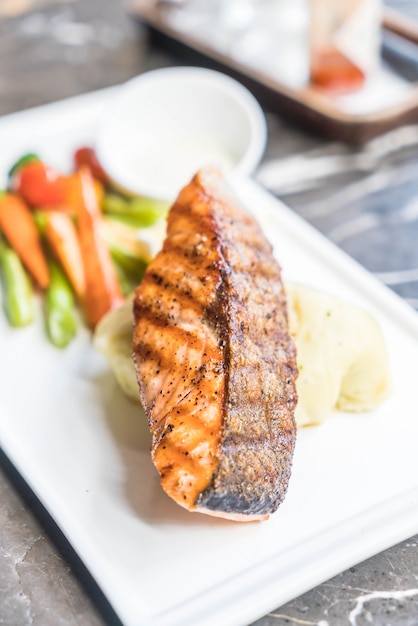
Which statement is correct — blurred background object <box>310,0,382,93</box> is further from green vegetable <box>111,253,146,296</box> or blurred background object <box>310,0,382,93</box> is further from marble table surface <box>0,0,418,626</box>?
green vegetable <box>111,253,146,296</box>

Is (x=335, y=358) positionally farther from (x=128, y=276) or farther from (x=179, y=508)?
(x=128, y=276)

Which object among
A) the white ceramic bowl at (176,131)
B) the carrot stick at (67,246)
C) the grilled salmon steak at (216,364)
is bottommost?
the carrot stick at (67,246)

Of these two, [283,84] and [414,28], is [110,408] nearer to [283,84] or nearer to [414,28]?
[283,84]

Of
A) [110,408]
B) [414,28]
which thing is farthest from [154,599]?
[414,28]

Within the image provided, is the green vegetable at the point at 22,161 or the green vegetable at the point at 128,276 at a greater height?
the green vegetable at the point at 22,161

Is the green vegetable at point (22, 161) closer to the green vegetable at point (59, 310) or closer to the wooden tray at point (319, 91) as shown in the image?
the green vegetable at point (59, 310)

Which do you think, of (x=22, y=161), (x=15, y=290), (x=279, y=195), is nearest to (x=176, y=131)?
(x=279, y=195)

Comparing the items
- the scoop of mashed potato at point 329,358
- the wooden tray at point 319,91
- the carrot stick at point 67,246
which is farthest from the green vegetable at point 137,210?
the wooden tray at point 319,91

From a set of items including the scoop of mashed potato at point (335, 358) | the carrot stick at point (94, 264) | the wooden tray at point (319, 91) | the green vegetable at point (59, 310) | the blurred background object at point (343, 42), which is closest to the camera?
the scoop of mashed potato at point (335, 358)
